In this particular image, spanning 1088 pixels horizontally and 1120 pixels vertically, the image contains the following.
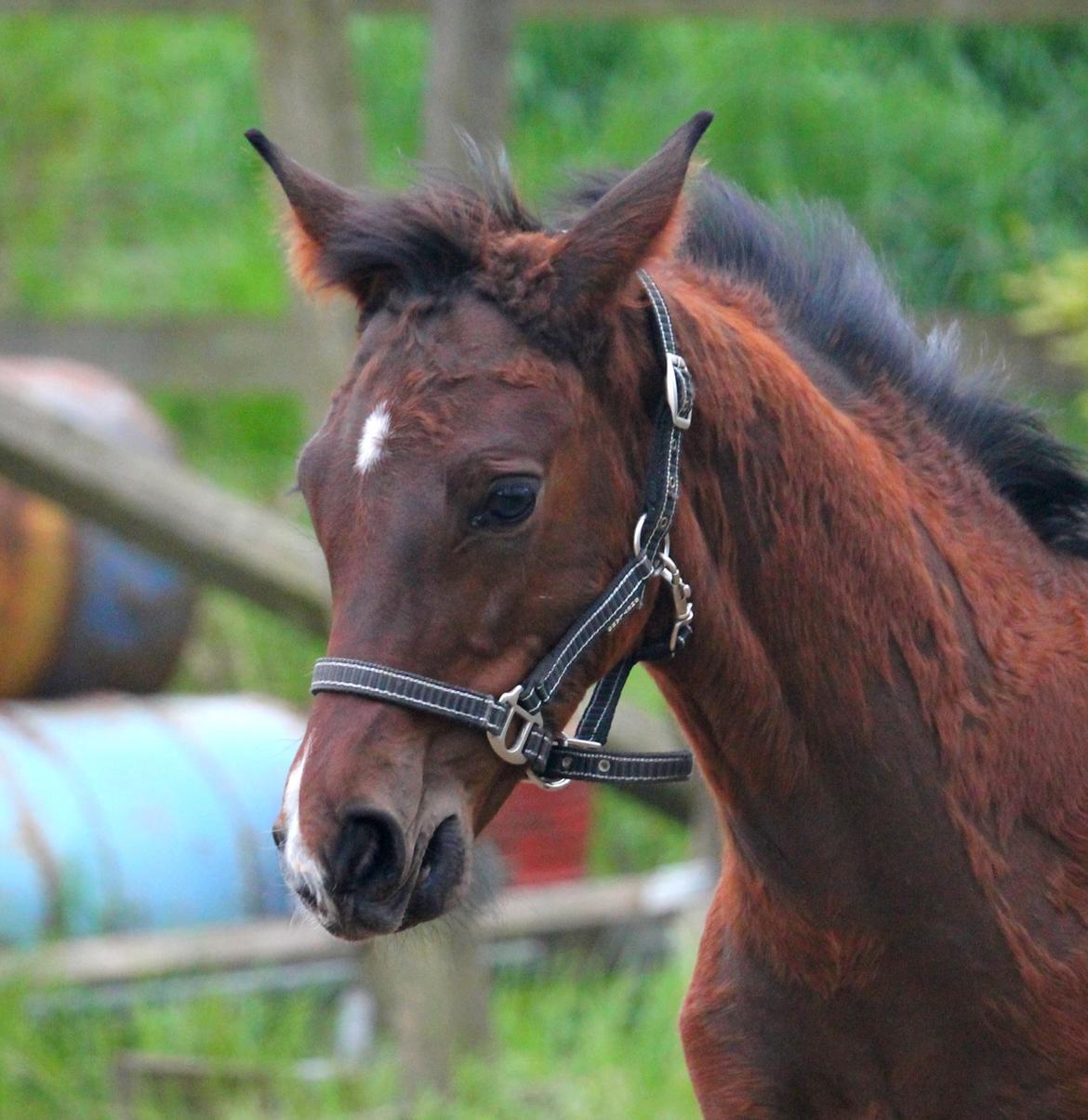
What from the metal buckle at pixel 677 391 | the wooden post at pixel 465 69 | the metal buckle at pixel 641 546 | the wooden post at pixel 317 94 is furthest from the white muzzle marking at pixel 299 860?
the wooden post at pixel 465 69

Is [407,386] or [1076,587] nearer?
[407,386]

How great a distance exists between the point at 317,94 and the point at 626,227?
Result: 268cm

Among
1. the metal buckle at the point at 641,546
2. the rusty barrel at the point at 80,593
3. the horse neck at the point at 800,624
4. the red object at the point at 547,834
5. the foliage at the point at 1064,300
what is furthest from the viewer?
the red object at the point at 547,834

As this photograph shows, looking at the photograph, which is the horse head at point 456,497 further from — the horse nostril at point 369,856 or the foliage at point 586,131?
the foliage at point 586,131

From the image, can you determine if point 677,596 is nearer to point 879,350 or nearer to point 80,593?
point 879,350

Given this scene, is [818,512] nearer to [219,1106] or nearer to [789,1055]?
[789,1055]

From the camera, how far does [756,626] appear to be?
239 cm

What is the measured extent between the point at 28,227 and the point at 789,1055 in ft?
30.2

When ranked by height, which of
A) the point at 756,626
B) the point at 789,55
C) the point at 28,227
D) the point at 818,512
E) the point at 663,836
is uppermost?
the point at 789,55

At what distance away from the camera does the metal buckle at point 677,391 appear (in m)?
2.27

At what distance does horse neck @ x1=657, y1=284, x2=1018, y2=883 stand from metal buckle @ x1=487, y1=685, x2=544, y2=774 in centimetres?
30

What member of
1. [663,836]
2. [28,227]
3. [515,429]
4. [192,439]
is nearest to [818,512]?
[515,429]

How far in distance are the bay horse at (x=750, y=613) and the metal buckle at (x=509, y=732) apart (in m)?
0.01

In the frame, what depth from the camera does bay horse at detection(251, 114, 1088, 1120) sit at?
2131mm
